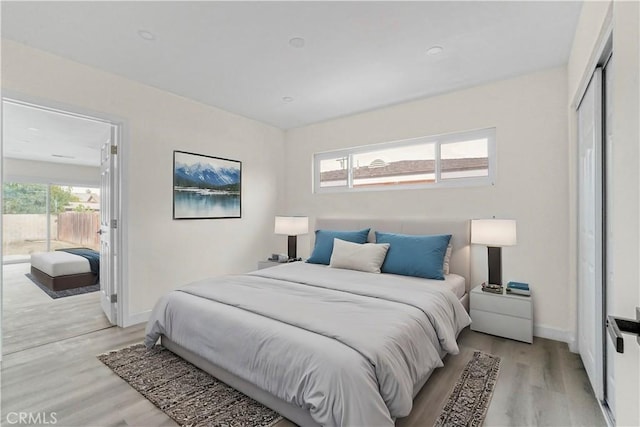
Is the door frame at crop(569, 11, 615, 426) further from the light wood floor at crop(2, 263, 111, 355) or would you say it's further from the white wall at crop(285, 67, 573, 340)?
the light wood floor at crop(2, 263, 111, 355)

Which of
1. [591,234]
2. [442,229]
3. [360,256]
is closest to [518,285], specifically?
[442,229]

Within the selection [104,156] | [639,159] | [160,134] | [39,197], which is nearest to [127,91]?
[160,134]

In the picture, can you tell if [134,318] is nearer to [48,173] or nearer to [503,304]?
[503,304]

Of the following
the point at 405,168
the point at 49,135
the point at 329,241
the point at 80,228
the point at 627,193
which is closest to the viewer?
the point at 627,193

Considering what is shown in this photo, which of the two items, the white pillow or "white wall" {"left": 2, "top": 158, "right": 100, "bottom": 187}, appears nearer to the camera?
the white pillow

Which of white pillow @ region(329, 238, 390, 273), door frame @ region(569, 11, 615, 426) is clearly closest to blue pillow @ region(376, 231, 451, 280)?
white pillow @ region(329, 238, 390, 273)

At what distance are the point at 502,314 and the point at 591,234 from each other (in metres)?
1.10

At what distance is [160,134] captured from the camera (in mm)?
3506

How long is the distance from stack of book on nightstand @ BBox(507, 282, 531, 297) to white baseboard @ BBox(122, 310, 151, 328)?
3837 mm

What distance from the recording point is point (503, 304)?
2.79 metres

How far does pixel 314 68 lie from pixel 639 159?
2696 mm

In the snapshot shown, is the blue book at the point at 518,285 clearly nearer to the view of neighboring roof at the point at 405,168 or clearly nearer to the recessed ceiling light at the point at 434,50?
the view of neighboring roof at the point at 405,168

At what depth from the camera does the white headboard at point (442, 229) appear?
10.6 feet

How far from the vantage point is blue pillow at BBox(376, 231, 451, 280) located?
294 cm
